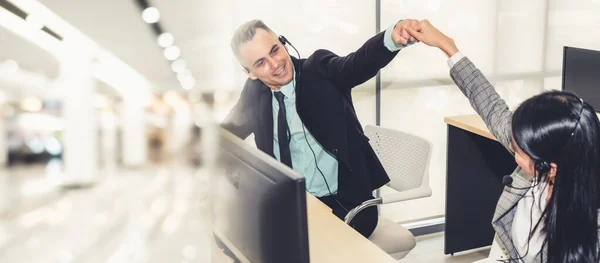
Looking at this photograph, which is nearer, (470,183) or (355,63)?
(355,63)

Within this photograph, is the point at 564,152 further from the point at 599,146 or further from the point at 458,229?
the point at 458,229

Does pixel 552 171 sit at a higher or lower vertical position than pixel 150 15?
lower

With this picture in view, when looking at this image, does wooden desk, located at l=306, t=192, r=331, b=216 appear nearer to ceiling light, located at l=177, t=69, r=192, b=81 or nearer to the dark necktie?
the dark necktie

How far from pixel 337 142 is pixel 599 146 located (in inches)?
31.0

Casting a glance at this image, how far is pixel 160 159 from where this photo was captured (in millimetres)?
231

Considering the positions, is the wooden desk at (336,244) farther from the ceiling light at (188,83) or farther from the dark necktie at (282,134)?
the ceiling light at (188,83)

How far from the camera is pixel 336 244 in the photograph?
5.14 ft

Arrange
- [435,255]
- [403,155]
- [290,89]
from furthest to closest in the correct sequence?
[435,255] → [403,155] → [290,89]

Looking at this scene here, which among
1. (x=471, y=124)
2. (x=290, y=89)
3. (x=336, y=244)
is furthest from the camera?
(x=471, y=124)

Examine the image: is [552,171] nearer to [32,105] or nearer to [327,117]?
[327,117]

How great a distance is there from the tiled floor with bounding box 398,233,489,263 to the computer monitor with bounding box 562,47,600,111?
2.78ft

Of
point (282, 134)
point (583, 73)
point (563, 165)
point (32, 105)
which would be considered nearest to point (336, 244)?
point (282, 134)

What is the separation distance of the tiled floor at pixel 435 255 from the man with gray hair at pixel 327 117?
3.05 ft

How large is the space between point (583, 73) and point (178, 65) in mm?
2777
